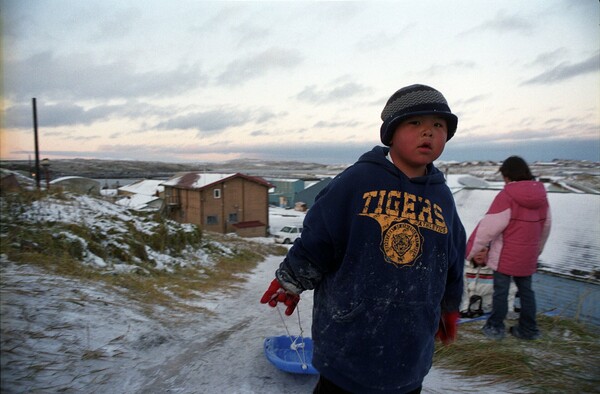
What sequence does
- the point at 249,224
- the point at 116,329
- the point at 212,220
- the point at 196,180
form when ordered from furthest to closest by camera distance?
the point at 249,224 → the point at 196,180 → the point at 212,220 → the point at 116,329

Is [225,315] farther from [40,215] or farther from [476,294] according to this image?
[40,215]

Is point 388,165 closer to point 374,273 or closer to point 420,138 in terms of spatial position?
point 420,138

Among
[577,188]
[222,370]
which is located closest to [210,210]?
[577,188]

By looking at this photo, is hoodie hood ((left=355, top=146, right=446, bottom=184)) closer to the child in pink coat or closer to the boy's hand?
the child in pink coat

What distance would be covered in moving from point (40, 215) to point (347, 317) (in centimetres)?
584

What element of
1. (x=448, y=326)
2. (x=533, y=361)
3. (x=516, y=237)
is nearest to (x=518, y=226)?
(x=516, y=237)

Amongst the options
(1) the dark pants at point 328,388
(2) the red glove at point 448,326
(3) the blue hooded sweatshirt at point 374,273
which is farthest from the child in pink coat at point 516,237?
(1) the dark pants at point 328,388

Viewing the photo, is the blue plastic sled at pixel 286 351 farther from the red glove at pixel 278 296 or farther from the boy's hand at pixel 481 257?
the boy's hand at pixel 481 257

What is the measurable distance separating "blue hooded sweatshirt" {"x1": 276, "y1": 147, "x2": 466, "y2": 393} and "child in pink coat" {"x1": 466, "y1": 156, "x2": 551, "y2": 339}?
7.26ft

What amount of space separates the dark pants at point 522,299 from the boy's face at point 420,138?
8.48 feet

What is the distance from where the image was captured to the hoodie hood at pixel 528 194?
3268mm

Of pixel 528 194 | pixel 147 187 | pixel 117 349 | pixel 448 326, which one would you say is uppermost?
pixel 528 194

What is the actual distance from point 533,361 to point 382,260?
7.57 ft

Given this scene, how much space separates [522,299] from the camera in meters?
3.43
